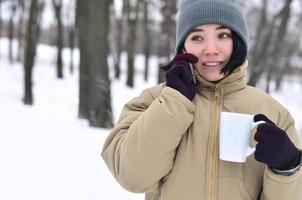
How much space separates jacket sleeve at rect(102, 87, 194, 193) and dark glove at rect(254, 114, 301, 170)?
30cm

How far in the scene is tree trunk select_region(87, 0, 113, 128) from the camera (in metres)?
9.99

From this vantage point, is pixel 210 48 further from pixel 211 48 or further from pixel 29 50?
pixel 29 50

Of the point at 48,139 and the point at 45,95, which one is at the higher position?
the point at 48,139

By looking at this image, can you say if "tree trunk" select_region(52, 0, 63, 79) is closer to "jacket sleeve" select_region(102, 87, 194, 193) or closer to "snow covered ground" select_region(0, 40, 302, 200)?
"snow covered ground" select_region(0, 40, 302, 200)

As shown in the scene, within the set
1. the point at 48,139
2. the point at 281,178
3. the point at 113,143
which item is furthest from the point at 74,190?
the point at 281,178

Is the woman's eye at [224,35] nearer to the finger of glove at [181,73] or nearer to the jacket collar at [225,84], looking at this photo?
the jacket collar at [225,84]

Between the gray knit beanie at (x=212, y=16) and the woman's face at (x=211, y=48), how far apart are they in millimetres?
28

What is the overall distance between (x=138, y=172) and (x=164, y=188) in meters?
0.17

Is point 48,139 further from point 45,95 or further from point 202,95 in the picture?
point 45,95

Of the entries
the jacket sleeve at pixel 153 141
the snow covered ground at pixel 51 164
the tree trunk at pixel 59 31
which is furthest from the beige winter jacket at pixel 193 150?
the tree trunk at pixel 59 31

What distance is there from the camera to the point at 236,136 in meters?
2.14

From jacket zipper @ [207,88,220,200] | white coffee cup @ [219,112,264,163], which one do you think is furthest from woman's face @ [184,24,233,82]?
white coffee cup @ [219,112,264,163]

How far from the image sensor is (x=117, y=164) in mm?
2223

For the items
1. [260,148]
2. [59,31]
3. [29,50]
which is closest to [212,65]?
[260,148]
